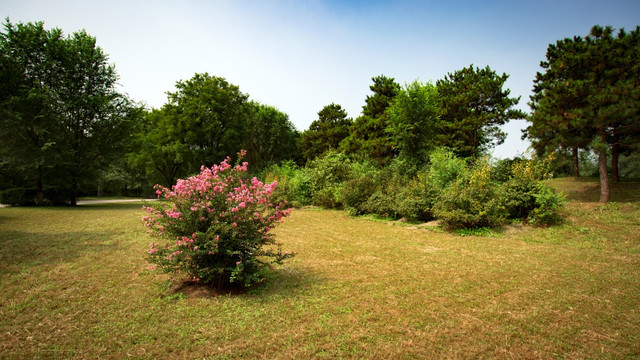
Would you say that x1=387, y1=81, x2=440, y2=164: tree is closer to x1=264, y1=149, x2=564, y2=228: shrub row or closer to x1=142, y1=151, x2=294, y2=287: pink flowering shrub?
x1=264, y1=149, x2=564, y2=228: shrub row

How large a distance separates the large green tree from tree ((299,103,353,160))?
21.1 meters

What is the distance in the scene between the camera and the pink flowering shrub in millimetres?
3576

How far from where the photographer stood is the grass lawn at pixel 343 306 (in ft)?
8.34

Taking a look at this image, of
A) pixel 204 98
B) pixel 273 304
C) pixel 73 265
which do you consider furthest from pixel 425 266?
pixel 204 98

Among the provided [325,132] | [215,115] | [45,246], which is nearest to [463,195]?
[45,246]

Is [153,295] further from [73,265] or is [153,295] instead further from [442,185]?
[442,185]

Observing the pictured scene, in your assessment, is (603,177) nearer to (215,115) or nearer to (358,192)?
(358,192)

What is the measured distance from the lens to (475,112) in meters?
24.0

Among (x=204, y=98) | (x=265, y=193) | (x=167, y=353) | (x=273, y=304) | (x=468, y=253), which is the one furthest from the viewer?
(x=204, y=98)

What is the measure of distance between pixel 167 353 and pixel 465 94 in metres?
27.0

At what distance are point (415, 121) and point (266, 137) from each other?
22833 mm

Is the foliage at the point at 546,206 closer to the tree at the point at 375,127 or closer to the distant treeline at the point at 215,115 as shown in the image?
the distant treeline at the point at 215,115

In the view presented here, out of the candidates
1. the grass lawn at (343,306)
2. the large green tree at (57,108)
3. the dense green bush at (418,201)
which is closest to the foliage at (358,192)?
the dense green bush at (418,201)

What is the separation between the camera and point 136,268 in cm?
486
